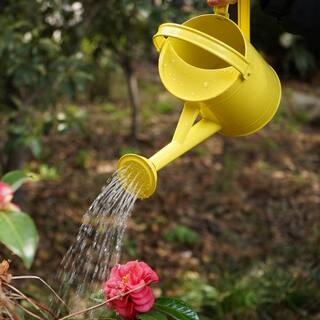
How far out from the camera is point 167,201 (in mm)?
4402

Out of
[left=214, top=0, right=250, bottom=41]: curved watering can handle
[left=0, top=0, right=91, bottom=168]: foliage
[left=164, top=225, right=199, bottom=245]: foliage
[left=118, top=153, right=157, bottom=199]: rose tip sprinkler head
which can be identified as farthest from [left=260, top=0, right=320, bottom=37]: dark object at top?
[left=164, top=225, right=199, bottom=245]: foliage

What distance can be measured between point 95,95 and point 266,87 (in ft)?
18.1

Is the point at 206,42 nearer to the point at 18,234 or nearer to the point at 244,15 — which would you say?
the point at 244,15

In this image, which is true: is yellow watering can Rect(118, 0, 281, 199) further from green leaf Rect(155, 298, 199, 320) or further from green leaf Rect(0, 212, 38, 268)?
green leaf Rect(0, 212, 38, 268)

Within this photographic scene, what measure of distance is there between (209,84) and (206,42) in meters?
0.11

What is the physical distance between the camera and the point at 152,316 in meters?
1.25

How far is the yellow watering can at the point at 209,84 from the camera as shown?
110 centimetres

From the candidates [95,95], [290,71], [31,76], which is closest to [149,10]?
[31,76]

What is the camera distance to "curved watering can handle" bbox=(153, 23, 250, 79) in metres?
1.07

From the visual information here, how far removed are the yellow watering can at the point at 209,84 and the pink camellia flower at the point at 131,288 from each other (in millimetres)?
180

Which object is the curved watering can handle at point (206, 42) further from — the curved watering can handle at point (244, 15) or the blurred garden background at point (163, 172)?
Result: the blurred garden background at point (163, 172)

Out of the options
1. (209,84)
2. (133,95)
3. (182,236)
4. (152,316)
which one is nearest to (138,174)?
(209,84)

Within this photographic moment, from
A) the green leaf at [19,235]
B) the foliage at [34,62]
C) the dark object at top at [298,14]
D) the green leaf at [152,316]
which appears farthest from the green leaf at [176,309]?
the foliage at [34,62]

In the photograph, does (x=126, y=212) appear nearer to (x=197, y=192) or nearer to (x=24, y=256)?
(x=24, y=256)
